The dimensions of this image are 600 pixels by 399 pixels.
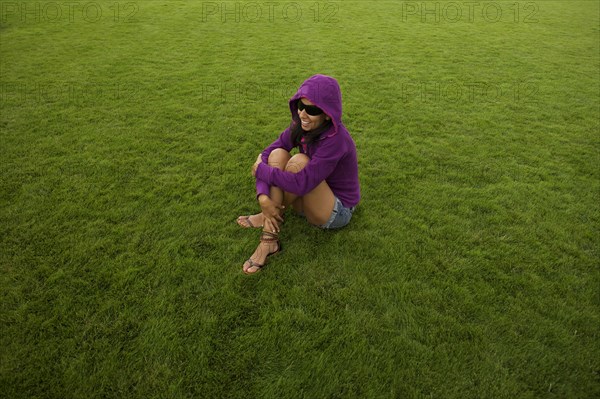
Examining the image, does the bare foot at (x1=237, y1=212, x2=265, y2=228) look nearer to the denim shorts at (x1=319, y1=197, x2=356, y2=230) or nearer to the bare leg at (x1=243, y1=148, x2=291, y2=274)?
the bare leg at (x1=243, y1=148, x2=291, y2=274)

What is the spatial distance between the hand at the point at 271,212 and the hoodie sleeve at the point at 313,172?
0.55 ft

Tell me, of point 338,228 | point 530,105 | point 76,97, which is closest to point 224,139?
point 338,228

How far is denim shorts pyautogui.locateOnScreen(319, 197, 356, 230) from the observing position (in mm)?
2953

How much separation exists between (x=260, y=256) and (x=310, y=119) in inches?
45.8

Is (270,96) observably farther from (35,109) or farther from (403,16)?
(403,16)

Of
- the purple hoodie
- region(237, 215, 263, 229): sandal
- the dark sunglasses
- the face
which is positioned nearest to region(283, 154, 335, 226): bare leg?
the purple hoodie

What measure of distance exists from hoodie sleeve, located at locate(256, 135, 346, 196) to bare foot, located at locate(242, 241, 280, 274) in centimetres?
52

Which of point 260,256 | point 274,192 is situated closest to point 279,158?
point 274,192

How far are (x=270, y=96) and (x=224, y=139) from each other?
1.58 m

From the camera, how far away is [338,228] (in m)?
3.19

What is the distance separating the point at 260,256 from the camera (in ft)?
9.29

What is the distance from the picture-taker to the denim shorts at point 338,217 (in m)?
2.95

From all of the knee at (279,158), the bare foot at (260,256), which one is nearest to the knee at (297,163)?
the knee at (279,158)

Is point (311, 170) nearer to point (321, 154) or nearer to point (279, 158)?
point (321, 154)
